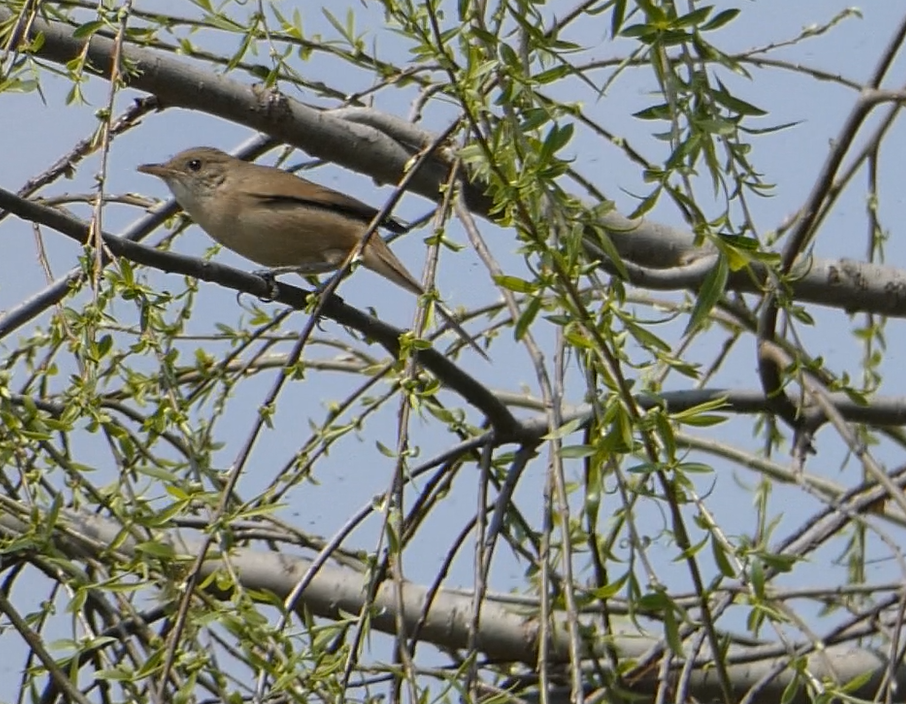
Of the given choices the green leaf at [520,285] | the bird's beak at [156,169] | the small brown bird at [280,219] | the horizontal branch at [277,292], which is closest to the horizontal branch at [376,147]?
the horizontal branch at [277,292]

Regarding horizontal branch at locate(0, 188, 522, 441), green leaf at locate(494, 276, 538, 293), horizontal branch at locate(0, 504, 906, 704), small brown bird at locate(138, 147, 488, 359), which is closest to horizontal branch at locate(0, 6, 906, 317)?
horizontal branch at locate(0, 188, 522, 441)

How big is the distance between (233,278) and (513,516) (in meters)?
0.89

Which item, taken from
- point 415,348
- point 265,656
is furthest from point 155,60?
point 265,656

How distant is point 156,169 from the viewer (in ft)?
19.4

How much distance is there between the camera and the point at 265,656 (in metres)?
2.60

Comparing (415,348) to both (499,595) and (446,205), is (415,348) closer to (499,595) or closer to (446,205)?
(446,205)

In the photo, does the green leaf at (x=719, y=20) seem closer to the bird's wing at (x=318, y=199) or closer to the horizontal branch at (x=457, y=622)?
the horizontal branch at (x=457, y=622)

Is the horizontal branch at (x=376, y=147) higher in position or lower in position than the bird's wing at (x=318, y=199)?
lower

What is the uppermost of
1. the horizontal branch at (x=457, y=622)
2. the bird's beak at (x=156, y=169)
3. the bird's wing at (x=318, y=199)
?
the bird's beak at (x=156, y=169)

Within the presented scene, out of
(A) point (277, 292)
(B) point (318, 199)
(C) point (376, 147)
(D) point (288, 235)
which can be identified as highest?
(B) point (318, 199)

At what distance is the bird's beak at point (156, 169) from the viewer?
5840 mm

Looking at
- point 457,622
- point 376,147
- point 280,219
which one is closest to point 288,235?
point 280,219

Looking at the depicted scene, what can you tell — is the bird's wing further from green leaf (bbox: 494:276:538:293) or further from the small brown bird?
green leaf (bbox: 494:276:538:293)

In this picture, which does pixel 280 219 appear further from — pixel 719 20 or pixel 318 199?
pixel 719 20
